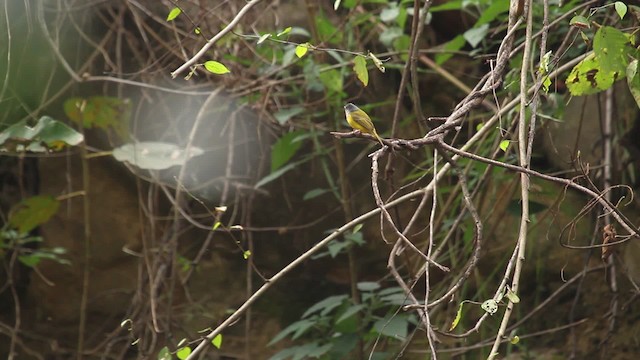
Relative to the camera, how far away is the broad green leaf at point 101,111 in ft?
6.86

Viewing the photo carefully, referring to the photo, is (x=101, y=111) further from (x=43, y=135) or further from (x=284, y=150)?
(x=284, y=150)

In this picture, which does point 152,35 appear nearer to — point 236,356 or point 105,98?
point 105,98

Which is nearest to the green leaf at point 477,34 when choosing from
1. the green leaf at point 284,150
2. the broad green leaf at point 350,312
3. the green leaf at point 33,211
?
the green leaf at point 284,150

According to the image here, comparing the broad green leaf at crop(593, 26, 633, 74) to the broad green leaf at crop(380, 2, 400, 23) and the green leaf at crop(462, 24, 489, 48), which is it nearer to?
the green leaf at crop(462, 24, 489, 48)

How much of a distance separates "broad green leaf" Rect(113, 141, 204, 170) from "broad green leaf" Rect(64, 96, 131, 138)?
12cm

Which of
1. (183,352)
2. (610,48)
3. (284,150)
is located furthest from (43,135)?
(610,48)

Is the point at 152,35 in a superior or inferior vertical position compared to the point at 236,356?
superior

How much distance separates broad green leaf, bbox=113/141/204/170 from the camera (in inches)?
76.9

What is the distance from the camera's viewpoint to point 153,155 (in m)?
2.00

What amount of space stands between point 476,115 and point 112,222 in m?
1.14

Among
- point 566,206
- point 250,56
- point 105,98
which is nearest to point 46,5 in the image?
point 105,98

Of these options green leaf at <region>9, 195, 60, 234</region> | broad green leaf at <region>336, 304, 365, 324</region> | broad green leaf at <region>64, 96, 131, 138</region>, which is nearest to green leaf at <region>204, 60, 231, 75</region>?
broad green leaf at <region>336, 304, 365, 324</region>

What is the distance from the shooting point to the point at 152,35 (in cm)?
232

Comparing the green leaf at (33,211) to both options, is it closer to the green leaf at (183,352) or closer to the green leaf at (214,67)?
the green leaf at (183,352)
